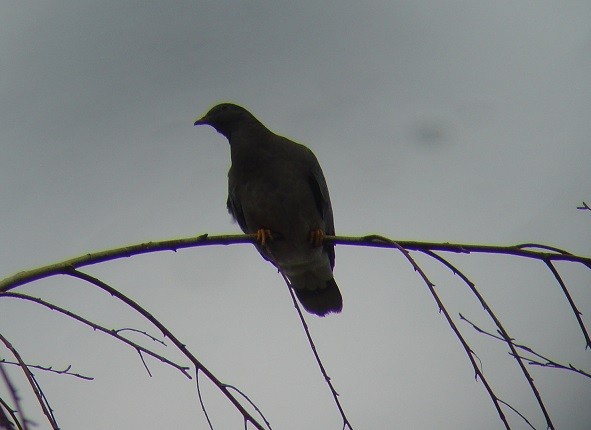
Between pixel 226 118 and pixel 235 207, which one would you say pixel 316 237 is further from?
pixel 226 118

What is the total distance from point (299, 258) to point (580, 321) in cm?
283

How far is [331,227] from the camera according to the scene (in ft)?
16.0

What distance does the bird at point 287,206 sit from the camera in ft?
14.7

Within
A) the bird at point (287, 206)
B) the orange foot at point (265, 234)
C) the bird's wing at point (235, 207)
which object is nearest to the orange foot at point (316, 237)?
the bird at point (287, 206)

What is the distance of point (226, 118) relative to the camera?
5.50m

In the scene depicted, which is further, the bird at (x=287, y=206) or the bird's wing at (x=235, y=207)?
the bird's wing at (x=235, y=207)

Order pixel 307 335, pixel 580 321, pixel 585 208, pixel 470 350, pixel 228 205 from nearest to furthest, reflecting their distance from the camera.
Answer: pixel 470 350 → pixel 580 321 → pixel 307 335 → pixel 585 208 → pixel 228 205

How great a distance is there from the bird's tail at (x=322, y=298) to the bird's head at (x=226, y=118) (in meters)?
1.33

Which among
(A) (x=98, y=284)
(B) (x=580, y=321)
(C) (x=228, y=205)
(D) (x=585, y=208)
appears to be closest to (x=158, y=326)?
(A) (x=98, y=284)

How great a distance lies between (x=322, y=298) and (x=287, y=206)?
890mm

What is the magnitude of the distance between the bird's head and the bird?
0.15 feet

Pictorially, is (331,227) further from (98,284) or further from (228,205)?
(98,284)

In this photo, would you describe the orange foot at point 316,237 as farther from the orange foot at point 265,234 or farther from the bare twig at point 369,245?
the bare twig at point 369,245

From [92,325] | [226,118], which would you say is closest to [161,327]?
[92,325]
